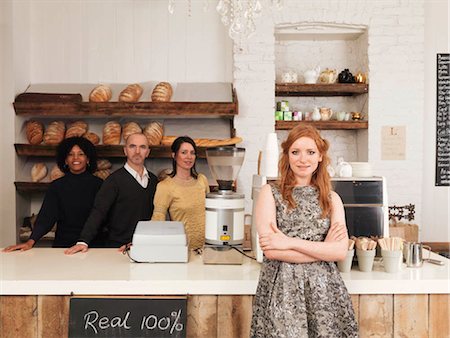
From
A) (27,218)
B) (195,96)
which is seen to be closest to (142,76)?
(195,96)

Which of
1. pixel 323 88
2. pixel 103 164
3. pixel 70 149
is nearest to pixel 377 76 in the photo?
pixel 323 88

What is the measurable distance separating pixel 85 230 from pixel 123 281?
902 mm

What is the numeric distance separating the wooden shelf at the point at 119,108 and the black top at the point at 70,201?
1050 millimetres

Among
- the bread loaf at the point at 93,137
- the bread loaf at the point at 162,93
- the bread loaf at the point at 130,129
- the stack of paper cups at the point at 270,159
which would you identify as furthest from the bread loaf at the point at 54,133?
the stack of paper cups at the point at 270,159

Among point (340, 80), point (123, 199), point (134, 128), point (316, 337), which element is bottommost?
point (316, 337)

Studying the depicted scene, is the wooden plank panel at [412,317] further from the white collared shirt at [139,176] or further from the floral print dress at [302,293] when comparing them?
the white collared shirt at [139,176]

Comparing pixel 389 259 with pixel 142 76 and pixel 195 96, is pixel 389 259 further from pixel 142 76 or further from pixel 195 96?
pixel 142 76

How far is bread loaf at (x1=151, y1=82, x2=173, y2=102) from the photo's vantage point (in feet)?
15.5

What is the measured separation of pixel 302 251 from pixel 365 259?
1.78 feet

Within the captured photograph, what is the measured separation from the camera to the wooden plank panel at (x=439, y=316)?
7.59 feet

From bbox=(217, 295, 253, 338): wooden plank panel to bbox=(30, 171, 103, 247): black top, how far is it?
161cm

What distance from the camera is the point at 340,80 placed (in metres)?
5.10

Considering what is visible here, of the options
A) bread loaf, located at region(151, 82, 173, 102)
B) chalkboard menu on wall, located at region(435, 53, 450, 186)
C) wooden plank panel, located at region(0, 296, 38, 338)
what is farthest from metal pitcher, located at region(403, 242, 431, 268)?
chalkboard menu on wall, located at region(435, 53, 450, 186)

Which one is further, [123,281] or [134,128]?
[134,128]
